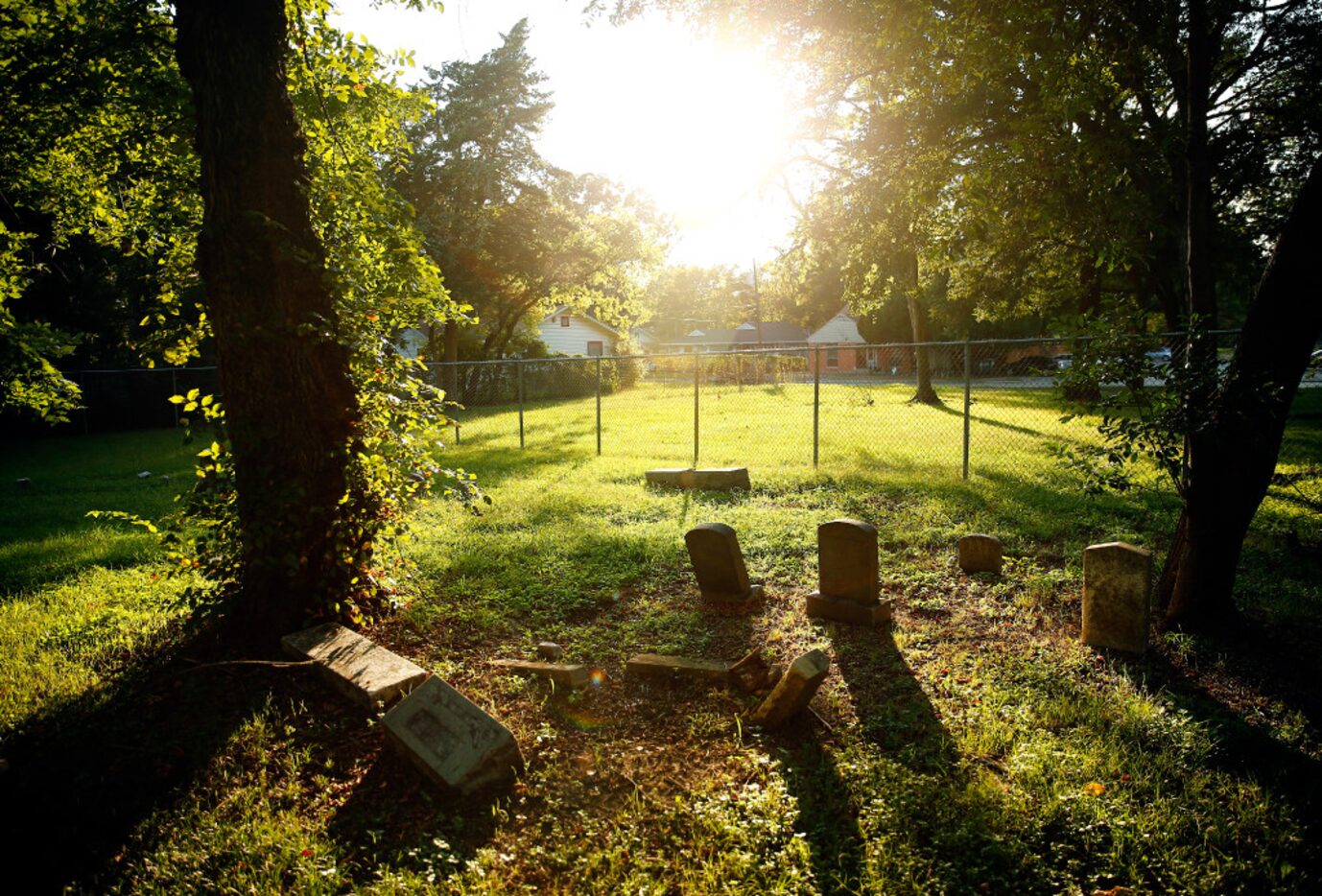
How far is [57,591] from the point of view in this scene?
5.55m

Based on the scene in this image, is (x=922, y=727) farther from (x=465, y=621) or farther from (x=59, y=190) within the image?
(x=59, y=190)

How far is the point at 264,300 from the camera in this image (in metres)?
3.82

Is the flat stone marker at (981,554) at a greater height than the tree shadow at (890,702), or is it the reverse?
the flat stone marker at (981,554)

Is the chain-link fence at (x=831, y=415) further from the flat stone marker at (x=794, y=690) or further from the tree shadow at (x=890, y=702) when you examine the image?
the flat stone marker at (x=794, y=690)

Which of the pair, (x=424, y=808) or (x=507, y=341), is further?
(x=507, y=341)

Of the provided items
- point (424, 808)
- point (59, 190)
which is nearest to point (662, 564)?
point (424, 808)

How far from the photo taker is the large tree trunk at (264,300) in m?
3.77

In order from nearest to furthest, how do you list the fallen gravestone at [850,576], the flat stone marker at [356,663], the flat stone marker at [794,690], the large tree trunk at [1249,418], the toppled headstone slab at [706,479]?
1. the flat stone marker at [794,690]
2. the flat stone marker at [356,663]
3. the large tree trunk at [1249,418]
4. the fallen gravestone at [850,576]
5. the toppled headstone slab at [706,479]

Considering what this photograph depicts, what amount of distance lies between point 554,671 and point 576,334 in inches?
1565

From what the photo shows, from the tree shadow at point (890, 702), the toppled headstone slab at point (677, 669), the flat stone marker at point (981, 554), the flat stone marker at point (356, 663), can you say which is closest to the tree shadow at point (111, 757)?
the flat stone marker at point (356, 663)

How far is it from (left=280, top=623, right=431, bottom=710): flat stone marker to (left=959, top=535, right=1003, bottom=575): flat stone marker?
4369 mm

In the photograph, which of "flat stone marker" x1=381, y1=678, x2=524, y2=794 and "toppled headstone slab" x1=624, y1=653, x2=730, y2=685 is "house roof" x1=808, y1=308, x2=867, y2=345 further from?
"flat stone marker" x1=381, y1=678, x2=524, y2=794

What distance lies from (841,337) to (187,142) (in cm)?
6106

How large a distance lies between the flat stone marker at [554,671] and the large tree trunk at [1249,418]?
12.5ft
